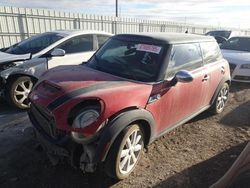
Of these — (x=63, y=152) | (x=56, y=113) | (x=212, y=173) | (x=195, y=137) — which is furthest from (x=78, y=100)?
(x=195, y=137)

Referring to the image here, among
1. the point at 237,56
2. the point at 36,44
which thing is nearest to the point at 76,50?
the point at 36,44

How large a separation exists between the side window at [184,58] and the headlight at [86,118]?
4.45 ft

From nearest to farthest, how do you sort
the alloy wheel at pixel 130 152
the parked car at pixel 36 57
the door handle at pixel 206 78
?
the alloy wheel at pixel 130 152, the door handle at pixel 206 78, the parked car at pixel 36 57

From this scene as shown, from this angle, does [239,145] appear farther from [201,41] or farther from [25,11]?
[25,11]

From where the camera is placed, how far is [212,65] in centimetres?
465

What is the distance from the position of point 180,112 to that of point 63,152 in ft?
6.41

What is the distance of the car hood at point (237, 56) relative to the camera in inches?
294

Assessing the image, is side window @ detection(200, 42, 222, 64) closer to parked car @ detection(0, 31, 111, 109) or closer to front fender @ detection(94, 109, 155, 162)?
front fender @ detection(94, 109, 155, 162)

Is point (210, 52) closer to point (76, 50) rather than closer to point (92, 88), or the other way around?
point (92, 88)

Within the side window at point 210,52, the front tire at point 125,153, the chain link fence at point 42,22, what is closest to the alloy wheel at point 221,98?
the side window at point 210,52

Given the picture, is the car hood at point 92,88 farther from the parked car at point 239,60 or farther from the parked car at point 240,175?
the parked car at point 239,60

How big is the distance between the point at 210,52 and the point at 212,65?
0.26 m

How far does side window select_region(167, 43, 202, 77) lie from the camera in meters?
3.63

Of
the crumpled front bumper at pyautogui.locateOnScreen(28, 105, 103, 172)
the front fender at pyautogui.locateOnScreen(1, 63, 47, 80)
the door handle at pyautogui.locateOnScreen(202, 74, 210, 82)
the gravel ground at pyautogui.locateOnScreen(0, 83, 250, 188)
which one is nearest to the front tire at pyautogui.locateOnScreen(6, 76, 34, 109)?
the front fender at pyautogui.locateOnScreen(1, 63, 47, 80)
